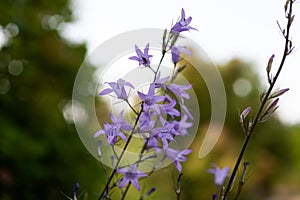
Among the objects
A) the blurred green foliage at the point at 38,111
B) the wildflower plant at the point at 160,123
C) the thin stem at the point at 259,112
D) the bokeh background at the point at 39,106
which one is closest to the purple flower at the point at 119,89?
the wildflower plant at the point at 160,123

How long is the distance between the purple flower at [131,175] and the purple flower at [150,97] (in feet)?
0.41

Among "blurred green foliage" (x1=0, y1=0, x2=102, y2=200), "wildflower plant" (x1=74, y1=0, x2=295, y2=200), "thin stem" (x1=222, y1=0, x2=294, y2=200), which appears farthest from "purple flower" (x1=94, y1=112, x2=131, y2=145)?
"blurred green foliage" (x1=0, y1=0, x2=102, y2=200)

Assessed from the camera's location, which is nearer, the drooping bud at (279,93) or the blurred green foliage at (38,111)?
the drooping bud at (279,93)

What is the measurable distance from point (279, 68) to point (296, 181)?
74.5 ft

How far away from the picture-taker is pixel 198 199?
48.3ft

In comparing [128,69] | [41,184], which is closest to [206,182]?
[41,184]

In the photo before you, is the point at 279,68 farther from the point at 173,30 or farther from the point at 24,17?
the point at 24,17

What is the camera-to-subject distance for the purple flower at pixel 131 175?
2.99 ft

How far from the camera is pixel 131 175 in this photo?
36.5 inches

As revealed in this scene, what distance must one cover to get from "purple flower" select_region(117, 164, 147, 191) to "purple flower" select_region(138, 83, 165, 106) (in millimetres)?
124

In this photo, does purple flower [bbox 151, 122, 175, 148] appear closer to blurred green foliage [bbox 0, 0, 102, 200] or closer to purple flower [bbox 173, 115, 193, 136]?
purple flower [bbox 173, 115, 193, 136]

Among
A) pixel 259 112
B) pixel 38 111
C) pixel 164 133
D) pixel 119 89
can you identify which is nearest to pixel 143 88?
pixel 119 89

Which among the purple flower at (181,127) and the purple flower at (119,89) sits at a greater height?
the purple flower at (119,89)

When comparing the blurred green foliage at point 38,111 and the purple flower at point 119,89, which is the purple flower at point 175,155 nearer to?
the purple flower at point 119,89
